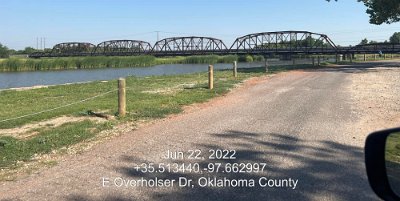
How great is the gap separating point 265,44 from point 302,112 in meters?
125

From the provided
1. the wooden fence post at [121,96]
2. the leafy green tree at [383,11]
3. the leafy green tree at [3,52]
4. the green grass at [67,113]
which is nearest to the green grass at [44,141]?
the green grass at [67,113]

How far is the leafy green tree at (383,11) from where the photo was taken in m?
36.3

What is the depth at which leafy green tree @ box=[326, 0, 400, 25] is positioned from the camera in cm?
3628

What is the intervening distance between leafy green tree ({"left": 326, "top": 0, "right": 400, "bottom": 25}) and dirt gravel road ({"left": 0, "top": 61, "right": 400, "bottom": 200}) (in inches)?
1044

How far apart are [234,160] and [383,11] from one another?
35.3 metres

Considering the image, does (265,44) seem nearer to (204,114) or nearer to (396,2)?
(396,2)

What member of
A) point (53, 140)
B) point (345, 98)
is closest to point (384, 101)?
point (345, 98)

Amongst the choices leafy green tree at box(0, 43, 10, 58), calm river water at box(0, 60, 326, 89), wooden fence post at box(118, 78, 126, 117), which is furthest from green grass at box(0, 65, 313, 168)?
leafy green tree at box(0, 43, 10, 58)

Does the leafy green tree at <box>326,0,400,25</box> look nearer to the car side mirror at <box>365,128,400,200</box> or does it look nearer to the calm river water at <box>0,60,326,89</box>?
the calm river water at <box>0,60,326,89</box>

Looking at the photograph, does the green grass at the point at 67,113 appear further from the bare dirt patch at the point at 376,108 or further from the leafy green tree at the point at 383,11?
the leafy green tree at the point at 383,11

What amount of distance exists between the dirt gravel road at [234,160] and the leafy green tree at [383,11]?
26526 mm

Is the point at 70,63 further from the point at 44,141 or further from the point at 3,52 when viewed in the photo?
the point at 3,52

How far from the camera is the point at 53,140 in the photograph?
8.49 metres

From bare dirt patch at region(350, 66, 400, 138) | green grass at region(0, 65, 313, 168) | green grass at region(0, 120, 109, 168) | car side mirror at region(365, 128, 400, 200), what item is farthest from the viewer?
bare dirt patch at region(350, 66, 400, 138)
